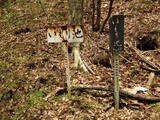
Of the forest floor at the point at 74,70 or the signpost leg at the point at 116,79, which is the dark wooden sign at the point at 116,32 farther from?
the forest floor at the point at 74,70

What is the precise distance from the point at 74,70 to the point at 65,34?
6.46 ft

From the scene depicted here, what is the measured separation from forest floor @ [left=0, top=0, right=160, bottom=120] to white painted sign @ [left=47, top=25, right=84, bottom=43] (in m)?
1.33

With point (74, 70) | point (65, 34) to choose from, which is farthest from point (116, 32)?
point (74, 70)

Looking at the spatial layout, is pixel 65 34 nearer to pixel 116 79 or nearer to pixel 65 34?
pixel 65 34

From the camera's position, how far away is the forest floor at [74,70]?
690 centimetres

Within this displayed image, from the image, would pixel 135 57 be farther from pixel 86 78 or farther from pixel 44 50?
pixel 44 50

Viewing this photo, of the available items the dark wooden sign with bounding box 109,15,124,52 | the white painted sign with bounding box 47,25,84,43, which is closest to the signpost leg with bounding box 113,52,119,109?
the dark wooden sign with bounding box 109,15,124,52

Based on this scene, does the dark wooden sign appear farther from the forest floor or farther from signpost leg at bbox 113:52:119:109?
the forest floor

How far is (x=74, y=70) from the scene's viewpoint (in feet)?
28.6

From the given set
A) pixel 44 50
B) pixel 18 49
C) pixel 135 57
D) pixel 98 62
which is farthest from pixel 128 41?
pixel 18 49

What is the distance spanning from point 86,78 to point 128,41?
126 inches

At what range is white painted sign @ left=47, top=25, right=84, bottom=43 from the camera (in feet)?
22.7

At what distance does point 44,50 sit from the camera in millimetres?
10445

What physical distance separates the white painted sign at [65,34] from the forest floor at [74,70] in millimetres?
1334
